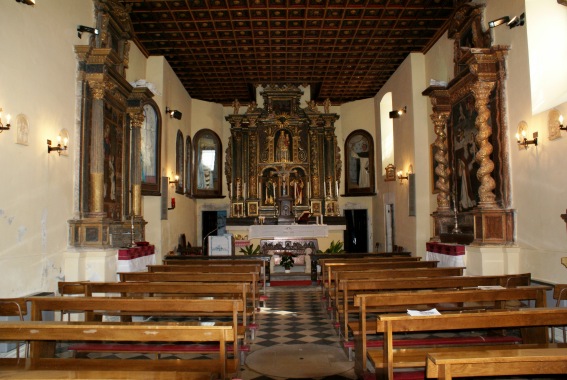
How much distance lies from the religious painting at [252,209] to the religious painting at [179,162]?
3.33 m

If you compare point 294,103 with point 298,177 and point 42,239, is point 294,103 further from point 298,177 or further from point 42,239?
point 42,239

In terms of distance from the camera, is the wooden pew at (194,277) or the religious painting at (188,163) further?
the religious painting at (188,163)

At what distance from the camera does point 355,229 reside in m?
19.5

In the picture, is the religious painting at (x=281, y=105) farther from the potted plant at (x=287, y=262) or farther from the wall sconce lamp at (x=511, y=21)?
the wall sconce lamp at (x=511, y=21)

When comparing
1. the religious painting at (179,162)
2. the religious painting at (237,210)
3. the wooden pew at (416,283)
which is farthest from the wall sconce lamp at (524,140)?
the religious painting at (237,210)

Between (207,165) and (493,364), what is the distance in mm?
17289

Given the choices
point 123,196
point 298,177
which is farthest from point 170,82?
point 298,177

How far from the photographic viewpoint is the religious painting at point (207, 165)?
727 inches

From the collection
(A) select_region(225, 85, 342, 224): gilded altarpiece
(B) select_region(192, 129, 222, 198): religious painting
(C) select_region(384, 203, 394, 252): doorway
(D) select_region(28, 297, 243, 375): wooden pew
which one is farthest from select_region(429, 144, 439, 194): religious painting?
(B) select_region(192, 129, 222, 198): religious painting

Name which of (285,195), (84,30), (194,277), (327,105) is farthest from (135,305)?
(327,105)

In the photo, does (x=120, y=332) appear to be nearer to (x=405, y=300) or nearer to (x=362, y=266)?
(x=405, y=300)

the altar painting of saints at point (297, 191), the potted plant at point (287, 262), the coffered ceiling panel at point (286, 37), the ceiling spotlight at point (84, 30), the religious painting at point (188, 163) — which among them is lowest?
the potted plant at point (287, 262)

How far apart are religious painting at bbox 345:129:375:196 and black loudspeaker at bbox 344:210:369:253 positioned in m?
0.99

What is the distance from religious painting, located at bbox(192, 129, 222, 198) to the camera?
60.6 ft
